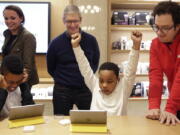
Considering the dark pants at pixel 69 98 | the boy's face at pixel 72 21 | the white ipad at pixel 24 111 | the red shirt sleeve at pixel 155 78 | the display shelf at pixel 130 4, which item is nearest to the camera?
the white ipad at pixel 24 111

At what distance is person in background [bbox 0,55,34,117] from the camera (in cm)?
171

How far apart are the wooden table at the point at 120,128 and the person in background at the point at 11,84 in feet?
0.72

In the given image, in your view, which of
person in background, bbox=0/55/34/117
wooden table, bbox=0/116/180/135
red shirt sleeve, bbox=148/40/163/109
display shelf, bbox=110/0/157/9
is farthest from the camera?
display shelf, bbox=110/0/157/9

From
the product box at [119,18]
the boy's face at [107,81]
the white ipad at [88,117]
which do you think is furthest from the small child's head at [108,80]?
the product box at [119,18]

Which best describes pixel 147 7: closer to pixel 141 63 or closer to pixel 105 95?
pixel 141 63

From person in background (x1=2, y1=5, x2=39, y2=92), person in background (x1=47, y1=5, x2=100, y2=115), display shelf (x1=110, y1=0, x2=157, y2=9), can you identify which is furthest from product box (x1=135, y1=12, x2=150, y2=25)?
person in background (x1=2, y1=5, x2=39, y2=92)

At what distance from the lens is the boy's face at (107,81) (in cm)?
180

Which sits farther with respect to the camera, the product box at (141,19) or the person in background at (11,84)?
the product box at (141,19)

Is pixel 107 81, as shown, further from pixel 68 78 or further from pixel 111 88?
pixel 68 78

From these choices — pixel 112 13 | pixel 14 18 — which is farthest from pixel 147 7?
pixel 14 18

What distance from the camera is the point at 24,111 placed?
57.7 inches

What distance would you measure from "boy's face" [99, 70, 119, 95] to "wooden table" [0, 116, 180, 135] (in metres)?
0.30

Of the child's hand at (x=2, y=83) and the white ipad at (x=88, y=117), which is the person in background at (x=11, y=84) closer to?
the child's hand at (x=2, y=83)

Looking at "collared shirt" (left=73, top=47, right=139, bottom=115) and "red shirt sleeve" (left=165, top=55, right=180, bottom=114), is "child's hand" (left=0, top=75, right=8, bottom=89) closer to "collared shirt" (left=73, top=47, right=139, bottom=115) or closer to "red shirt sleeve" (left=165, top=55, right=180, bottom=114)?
"collared shirt" (left=73, top=47, right=139, bottom=115)
